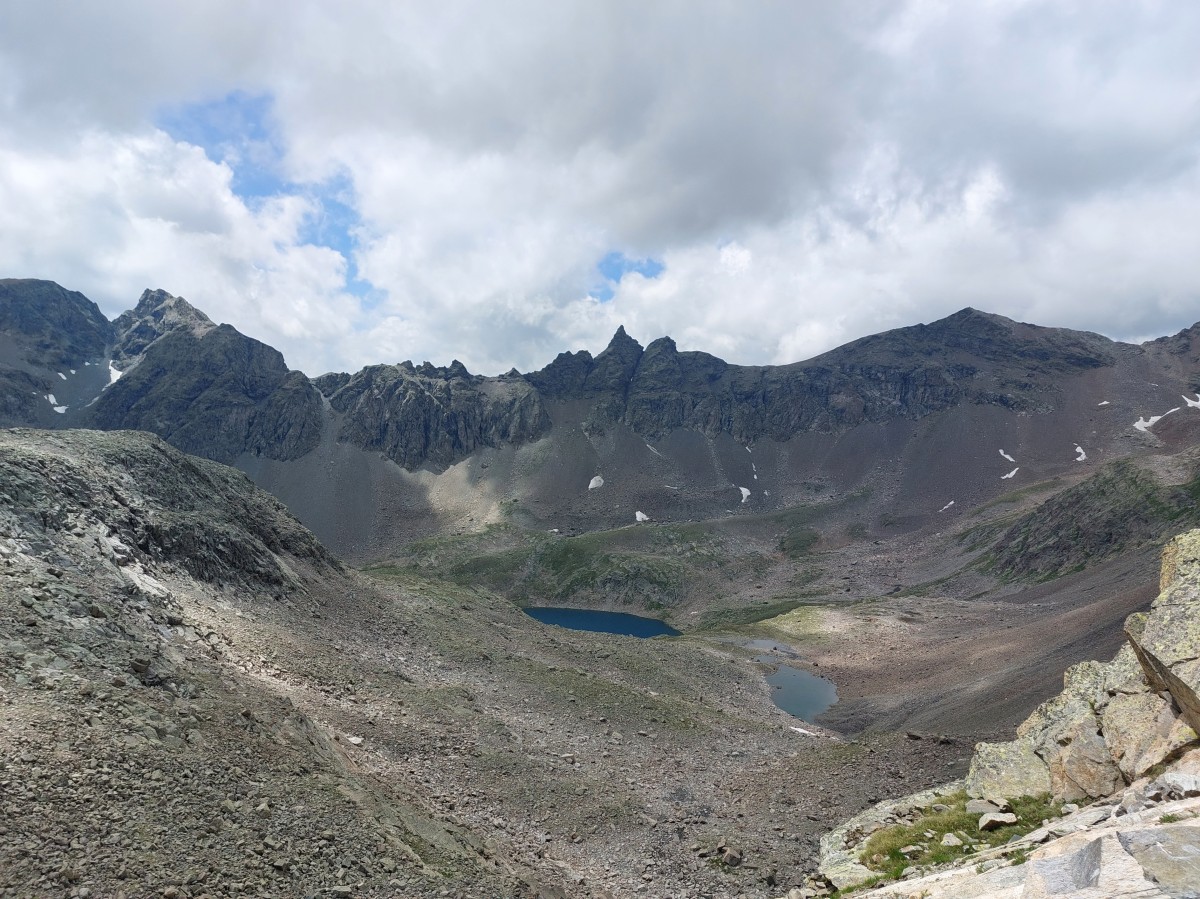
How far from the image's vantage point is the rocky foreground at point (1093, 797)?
11.3 m

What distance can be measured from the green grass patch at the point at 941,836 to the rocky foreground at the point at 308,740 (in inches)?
280

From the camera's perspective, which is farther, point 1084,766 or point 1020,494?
point 1020,494

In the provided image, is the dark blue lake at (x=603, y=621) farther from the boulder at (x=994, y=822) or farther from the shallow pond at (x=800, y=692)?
the boulder at (x=994, y=822)

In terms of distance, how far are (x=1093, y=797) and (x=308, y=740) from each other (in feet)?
95.4

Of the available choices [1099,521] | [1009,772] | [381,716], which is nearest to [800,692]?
[1009,772]

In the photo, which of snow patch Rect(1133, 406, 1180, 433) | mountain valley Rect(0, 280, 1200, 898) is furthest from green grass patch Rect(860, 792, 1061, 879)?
snow patch Rect(1133, 406, 1180, 433)

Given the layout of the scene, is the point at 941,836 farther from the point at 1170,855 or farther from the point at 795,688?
the point at 795,688

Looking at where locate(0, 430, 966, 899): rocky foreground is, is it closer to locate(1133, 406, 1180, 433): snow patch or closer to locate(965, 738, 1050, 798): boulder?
locate(965, 738, 1050, 798): boulder

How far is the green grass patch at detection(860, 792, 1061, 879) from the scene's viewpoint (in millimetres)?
20094

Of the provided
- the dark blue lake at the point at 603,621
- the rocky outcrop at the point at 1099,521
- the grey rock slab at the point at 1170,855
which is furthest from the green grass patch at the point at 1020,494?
the grey rock slab at the point at 1170,855

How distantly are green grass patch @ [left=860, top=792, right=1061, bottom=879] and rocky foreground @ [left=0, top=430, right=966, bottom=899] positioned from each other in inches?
280

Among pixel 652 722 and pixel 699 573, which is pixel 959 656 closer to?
pixel 652 722

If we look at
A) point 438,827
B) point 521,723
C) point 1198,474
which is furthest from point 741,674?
point 1198,474

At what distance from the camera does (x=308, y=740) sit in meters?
26.5
